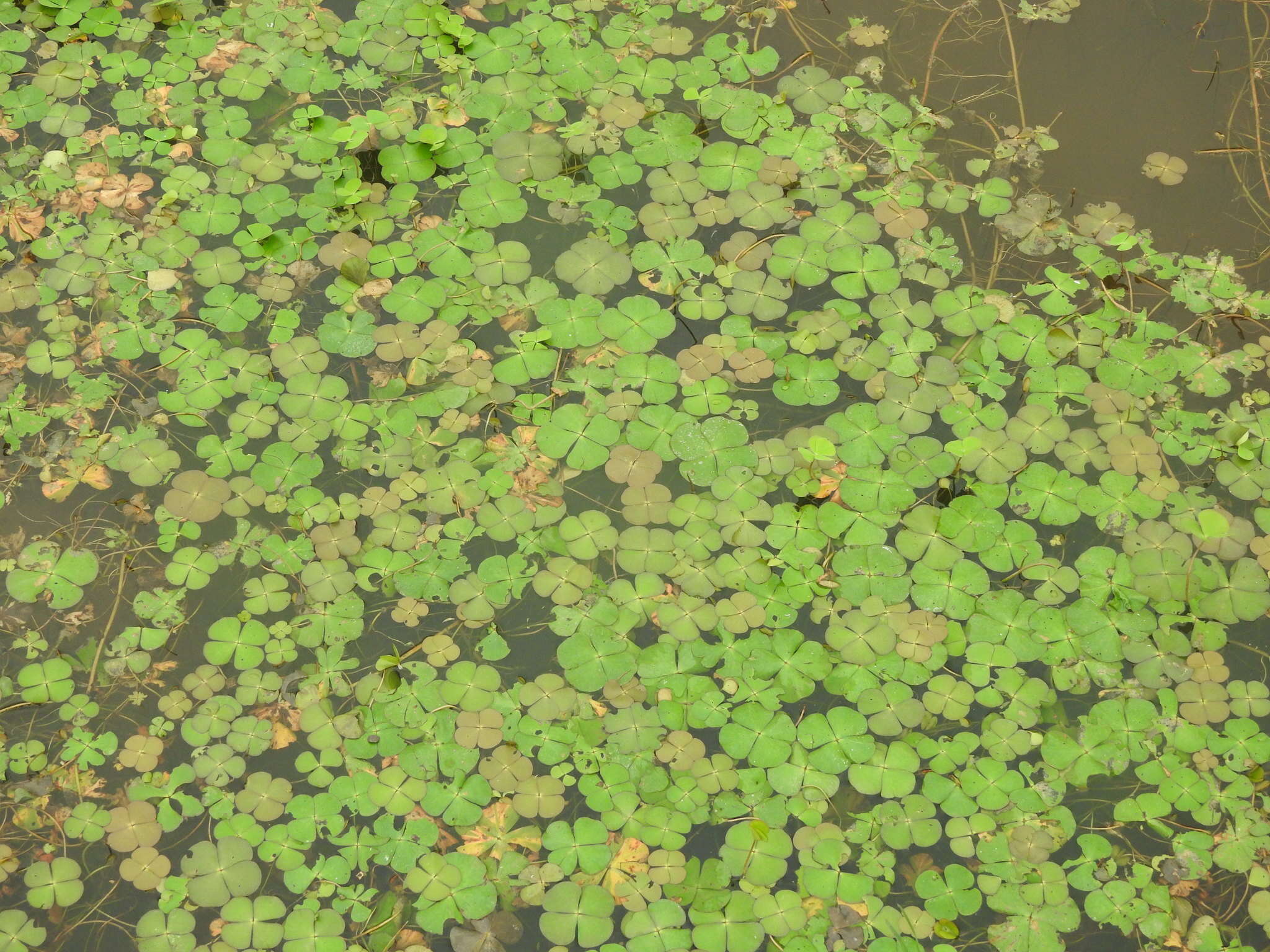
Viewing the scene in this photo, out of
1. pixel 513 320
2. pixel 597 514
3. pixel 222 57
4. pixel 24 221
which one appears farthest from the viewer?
pixel 222 57

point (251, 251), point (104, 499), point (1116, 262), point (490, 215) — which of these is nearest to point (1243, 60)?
point (1116, 262)

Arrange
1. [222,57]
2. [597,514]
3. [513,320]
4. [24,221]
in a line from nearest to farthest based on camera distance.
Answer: [597,514]
[513,320]
[24,221]
[222,57]

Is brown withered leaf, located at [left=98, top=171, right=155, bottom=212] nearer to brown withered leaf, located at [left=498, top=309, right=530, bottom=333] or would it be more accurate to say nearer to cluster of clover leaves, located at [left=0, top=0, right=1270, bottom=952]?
cluster of clover leaves, located at [left=0, top=0, right=1270, bottom=952]

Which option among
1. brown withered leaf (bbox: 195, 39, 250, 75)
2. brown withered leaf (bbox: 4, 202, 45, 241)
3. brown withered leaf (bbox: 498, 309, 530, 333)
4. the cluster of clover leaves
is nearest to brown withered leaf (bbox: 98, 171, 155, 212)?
the cluster of clover leaves

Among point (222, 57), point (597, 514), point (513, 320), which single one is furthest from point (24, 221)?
point (597, 514)

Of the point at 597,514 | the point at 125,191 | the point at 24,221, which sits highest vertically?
the point at 125,191

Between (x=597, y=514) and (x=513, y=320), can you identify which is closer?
(x=597, y=514)

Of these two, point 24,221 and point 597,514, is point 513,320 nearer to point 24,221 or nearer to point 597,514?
point 597,514

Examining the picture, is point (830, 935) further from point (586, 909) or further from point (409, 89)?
point (409, 89)

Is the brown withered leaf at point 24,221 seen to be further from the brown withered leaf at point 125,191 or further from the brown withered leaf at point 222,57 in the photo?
the brown withered leaf at point 222,57
